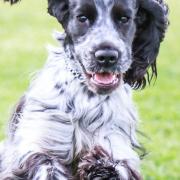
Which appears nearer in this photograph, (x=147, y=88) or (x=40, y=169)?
(x=40, y=169)

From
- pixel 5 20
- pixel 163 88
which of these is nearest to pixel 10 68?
pixel 163 88

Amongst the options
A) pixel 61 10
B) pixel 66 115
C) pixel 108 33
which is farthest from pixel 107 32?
pixel 66 115

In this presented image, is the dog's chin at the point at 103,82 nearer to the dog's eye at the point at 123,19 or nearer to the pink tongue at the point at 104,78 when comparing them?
the pink tongue at the point at 104,78

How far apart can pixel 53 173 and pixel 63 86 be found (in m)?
0.63

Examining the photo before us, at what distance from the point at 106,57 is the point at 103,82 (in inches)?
7.9

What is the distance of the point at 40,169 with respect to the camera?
20.5 feet

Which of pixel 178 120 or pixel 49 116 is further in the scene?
pixel 178 120

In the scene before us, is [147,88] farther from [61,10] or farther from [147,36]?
[61,10]

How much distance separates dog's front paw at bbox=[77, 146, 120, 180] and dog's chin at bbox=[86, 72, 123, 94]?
487 millimetres

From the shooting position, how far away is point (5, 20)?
20.3m

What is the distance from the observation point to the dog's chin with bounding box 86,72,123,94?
20.0ft

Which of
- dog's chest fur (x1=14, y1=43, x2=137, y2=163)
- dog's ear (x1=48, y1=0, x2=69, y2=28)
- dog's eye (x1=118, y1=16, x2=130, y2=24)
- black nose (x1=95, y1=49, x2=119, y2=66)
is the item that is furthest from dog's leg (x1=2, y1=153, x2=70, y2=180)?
dog's eye (x1=118, y1=16, x2=130, y2=24)

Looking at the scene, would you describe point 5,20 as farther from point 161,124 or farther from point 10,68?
point 161,124

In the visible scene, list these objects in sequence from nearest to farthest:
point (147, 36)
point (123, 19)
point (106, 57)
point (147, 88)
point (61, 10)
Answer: point (106, 57) → point (123, 19) → point (61, 10) → point (147, 36) → point (147, 88)
